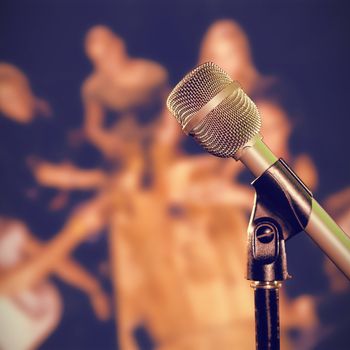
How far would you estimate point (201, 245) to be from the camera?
1.75 m

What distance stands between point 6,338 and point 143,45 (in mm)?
1420

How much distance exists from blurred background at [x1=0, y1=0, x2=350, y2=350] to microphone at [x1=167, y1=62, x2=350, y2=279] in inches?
46.5

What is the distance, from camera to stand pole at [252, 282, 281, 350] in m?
0.52

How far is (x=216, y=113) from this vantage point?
21.9 inches

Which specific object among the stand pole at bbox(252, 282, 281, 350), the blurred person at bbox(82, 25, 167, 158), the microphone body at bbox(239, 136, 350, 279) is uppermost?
the blurred person at bbox(82, 25, 167, 158)

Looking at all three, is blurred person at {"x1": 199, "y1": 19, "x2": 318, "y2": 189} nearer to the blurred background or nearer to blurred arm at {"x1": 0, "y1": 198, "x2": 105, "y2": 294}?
the blurred background

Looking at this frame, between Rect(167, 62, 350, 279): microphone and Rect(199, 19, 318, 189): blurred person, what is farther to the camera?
Rect(199, 19, 318, 189): blurred person

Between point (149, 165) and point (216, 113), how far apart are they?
4.03 feet

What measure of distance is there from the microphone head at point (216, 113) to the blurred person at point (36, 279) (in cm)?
127

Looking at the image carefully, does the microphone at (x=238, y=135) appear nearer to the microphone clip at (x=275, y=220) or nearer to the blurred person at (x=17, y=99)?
the microphone clip at (x=275, y=220)

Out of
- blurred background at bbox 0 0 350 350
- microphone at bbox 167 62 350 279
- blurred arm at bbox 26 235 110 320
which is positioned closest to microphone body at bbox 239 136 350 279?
microphone at bbox 167 62 350 279

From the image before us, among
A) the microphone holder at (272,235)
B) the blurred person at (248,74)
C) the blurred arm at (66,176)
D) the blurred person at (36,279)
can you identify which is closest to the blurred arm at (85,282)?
the blurred person at (36,279)

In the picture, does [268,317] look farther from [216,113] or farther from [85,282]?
[85,282]

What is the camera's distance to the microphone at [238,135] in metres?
0.52
